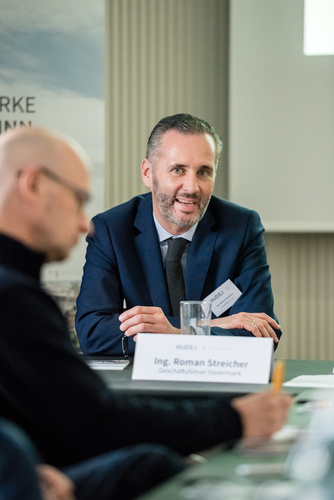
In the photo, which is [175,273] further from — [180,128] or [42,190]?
[42,190]

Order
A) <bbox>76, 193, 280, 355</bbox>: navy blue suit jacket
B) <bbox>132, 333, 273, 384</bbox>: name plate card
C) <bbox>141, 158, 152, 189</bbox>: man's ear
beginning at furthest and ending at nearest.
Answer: <bbox>141, 158, 152, 189</bbox>: man's ear, <bbox>76, 193, 280, 355</bbox>: navy blue suit jacket, <bbox>132, 333, 273, 384</bbox>: name plate card

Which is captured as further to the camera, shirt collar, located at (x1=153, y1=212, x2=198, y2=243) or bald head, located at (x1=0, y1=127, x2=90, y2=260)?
shirt collar, located at (x1=153, y1=212, x2=198, y2=243)

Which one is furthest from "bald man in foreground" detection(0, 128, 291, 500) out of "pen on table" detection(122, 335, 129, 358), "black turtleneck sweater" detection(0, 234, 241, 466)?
"pen on table" detection(122, 335, 129, 358)

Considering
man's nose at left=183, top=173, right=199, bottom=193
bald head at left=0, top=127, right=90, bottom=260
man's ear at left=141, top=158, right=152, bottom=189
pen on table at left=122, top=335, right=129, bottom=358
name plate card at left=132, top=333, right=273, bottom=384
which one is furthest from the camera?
man's ear at left=141, top=158, right=152, bottom=189

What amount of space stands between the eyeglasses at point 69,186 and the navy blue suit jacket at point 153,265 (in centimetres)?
135

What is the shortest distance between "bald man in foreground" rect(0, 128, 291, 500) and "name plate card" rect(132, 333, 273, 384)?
0.59 metres

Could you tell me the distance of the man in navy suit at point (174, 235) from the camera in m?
3.01

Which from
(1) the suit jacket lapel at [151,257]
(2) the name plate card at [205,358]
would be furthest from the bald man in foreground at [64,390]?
(1) the suit jacket lapel at [151,257]

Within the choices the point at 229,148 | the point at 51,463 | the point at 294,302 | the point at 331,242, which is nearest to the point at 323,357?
the point at 294,302

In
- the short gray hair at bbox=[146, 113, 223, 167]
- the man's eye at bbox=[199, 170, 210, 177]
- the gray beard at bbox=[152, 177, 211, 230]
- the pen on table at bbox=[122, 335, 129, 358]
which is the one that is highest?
the short gray hair at bbox=[146, 113, 223, 167]

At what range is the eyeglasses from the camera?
1.42 m

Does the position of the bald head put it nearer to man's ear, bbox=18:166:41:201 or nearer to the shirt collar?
man's ear, bbox=18:166:41:201

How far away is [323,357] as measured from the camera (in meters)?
4.87

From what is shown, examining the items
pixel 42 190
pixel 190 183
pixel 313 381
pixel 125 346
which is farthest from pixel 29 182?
pixel 190 183
